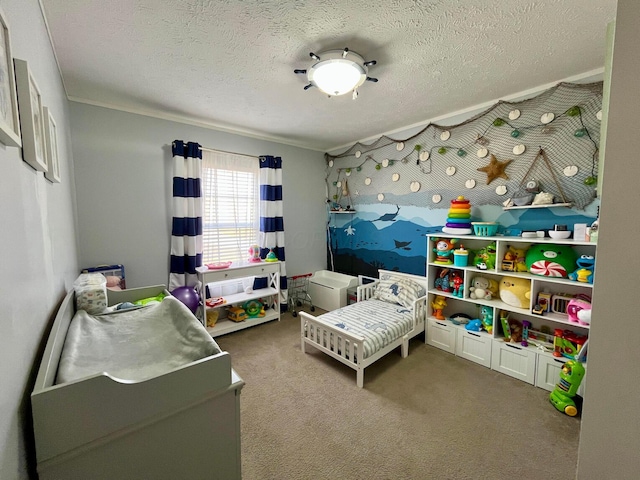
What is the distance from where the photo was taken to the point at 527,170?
2320 millimetres

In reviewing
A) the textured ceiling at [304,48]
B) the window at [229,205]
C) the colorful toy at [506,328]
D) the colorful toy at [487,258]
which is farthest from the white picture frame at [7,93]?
the colorful toy at [506,328]

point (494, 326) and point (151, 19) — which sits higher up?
point (151, 19)

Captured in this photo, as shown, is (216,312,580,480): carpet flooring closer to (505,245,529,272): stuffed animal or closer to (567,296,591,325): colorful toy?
(567,296,591,325): colorful toy

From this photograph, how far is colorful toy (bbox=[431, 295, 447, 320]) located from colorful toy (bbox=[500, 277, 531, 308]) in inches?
22.0

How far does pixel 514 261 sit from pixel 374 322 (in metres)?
1.34

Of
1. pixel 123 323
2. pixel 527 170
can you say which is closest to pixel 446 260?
pixel 527 170

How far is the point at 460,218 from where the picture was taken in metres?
2.58

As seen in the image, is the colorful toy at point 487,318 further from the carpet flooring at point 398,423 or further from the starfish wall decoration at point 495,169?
the starfish wall decoration at point 495,169

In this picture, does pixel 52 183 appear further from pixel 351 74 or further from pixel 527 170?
pixel 527 170

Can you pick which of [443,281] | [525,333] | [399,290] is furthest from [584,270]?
[399,290]

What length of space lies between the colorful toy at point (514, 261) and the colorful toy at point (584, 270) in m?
0.34

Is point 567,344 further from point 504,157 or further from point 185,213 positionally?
point 185,213

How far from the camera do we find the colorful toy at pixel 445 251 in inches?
105

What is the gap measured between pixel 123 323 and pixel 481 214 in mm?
3036
